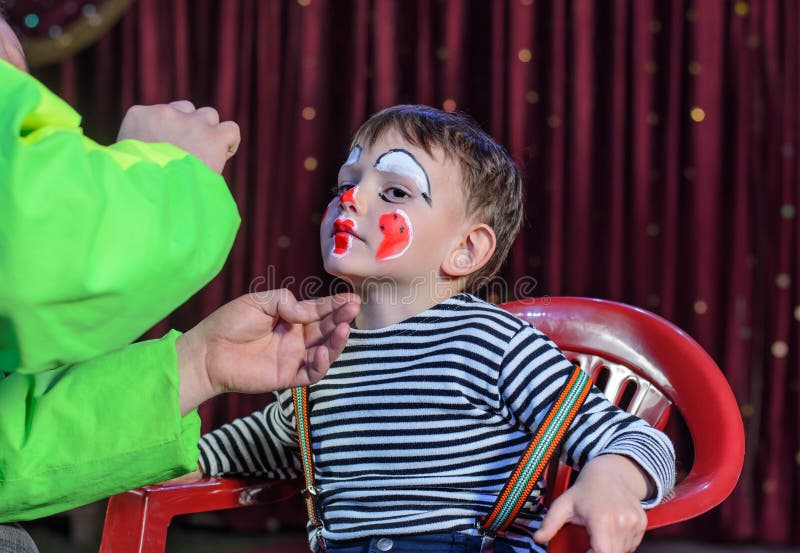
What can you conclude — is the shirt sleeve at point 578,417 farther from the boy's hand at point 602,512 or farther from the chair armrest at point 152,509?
the chair armrest at point 152,509

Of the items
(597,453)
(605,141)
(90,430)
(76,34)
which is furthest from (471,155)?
(76,34)

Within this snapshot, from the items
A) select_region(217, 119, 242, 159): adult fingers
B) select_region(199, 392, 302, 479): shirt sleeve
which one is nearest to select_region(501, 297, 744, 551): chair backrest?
select_region(199, 392, 302, 479): shirt sleeve

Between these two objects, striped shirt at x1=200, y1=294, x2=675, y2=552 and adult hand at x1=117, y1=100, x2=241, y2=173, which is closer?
adult hand at x1=117, y1=100, x2=241, y2=173

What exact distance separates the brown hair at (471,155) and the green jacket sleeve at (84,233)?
572mm

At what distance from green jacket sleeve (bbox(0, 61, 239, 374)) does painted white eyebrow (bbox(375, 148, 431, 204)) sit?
51 cm

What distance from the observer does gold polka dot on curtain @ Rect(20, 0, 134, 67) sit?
2217mm

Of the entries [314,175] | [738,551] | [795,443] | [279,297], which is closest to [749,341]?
[795,443]

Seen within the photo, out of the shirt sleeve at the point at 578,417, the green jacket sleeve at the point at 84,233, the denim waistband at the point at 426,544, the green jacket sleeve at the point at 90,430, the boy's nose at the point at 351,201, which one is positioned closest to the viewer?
the green jacket sleeve at the point at 84,233

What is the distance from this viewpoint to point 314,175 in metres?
2.13

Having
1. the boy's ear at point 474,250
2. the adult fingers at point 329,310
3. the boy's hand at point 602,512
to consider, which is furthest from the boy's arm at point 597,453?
the adult fingers at point 329,310

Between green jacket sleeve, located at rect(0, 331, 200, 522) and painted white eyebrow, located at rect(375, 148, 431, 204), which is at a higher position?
painted white eyebrow, located at rect(375, 148, 431, 204)

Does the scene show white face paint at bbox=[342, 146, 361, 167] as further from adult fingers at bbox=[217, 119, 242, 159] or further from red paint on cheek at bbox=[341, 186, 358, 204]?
adult fingers at bbox=[217, 119, 242, 159]

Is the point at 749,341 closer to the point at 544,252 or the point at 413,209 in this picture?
the point at 544,252

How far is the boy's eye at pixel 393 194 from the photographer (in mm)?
1092
